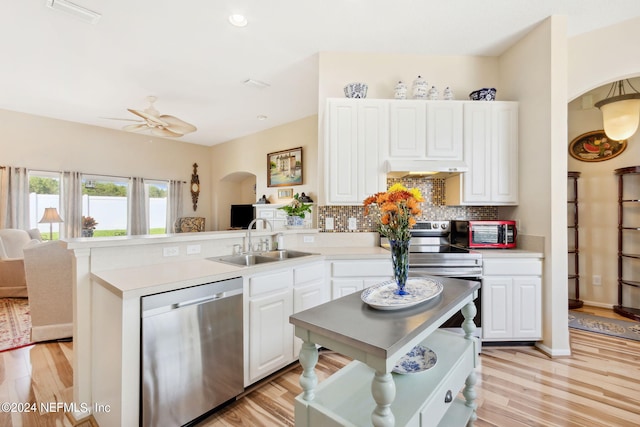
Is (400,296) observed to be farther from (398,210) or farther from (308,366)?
(308,366)

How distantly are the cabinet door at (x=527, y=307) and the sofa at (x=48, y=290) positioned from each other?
4371mm

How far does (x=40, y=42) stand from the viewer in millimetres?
2867

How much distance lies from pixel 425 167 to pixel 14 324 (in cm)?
493

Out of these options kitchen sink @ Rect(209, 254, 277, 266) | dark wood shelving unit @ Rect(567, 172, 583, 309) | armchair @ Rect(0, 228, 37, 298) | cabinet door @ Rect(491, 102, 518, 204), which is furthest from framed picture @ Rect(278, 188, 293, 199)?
dark wood shelving unit @ Rect(567, 172, 583, 309)

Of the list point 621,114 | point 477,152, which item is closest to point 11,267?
point 477,152

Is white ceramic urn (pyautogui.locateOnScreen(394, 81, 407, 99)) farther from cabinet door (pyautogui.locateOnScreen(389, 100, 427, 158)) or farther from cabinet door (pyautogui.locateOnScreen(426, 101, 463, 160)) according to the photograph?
cabinet door (pyautogui.locateOnScreen(426, 101, 463, 160))

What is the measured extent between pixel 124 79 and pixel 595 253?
260 inches

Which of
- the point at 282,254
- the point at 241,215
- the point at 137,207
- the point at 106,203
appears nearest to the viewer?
the point at 282,254

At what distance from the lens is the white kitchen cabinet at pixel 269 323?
78.5 inches

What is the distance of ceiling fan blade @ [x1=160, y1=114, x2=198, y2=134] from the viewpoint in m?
3.95

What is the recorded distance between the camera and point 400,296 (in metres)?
1.32

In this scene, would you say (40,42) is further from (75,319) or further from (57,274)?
(75,319)

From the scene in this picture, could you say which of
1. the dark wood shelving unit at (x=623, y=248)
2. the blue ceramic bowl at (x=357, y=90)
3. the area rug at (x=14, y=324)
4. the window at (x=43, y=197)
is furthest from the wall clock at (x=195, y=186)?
the dark wood shelving unit at (x=623, y=248)

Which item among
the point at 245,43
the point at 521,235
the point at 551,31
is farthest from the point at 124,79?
the point at 521,235
